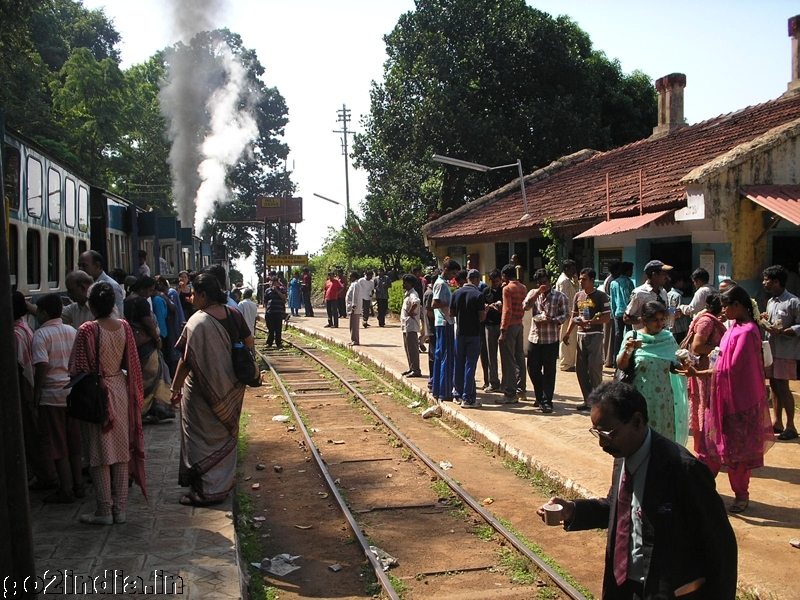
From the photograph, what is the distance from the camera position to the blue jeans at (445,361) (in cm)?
1109

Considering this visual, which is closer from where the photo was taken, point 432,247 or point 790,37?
point 790,37

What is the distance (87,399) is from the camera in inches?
220

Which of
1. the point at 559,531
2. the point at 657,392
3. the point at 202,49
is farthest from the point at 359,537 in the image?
the point at 202,49

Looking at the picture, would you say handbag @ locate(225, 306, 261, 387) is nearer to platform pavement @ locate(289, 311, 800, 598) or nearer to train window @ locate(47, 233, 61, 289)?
platform pavement @ locate(289, 311, 800, 598)

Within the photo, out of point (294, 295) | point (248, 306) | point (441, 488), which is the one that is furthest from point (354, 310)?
point (294, 295)

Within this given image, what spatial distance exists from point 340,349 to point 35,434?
13.3 metres

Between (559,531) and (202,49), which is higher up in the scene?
(202,49)

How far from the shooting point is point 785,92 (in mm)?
15219

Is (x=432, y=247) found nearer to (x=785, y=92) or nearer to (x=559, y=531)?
(x=785, y=92)

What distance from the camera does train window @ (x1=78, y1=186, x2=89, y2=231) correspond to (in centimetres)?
1170

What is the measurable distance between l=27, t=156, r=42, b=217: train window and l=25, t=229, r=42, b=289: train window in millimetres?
250

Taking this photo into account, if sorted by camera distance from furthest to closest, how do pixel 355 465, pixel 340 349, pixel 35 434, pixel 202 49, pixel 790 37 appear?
1. pixel 202 49
2. pixel 340 349
3. pixel 790 37
4. pixel 355 465
5. pixel 35 434

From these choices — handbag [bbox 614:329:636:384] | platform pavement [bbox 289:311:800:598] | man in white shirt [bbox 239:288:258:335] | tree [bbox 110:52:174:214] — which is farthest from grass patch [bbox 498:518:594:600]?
tree [bbox 110:52:174:214]

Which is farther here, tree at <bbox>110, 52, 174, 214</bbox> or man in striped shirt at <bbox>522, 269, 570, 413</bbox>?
tree at <bbox>110, 52, 174, 214</bbox>
